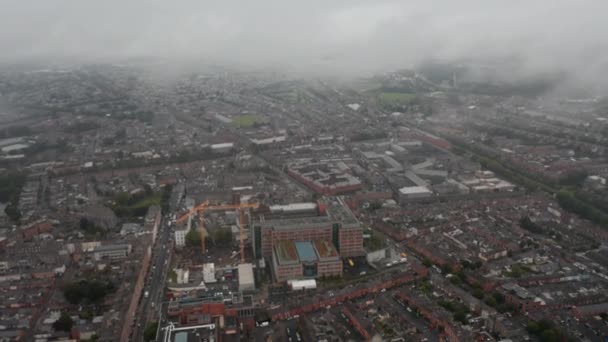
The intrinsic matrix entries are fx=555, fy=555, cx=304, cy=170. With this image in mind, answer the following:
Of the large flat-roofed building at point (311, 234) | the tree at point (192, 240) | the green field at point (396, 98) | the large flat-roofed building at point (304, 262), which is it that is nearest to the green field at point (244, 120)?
the green field at point (396, 98)

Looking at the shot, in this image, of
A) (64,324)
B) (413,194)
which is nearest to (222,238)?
(64,324)

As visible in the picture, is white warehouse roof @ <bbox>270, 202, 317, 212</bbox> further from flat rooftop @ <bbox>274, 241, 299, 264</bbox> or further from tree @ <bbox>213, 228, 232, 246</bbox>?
flat rooftop @ <bbox>274, 241, 299, 264</bbox>

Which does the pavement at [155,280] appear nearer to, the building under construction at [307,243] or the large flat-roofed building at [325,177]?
the building under construction at [307,243]

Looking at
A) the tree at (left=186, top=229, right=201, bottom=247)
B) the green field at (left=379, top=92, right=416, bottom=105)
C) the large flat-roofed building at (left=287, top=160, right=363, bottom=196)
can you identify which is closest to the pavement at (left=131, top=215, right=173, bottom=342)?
the tree at (left=186, top=229, right=201, bottom=247)

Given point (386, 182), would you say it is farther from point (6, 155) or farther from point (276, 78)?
point (276, 78)

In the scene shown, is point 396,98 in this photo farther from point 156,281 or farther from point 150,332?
point 150,332

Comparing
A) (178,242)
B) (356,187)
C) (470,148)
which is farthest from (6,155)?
(470,148)
